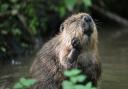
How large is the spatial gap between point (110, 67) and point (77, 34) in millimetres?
2319

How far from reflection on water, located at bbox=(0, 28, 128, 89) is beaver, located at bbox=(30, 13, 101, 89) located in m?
0.84

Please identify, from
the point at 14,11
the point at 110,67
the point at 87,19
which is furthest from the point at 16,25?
the point at 87,19

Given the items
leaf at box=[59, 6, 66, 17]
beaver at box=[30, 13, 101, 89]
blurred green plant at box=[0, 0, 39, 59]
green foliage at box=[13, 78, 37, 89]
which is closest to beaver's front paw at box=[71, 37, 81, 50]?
beaver at box=[30, 13, 101, 89]

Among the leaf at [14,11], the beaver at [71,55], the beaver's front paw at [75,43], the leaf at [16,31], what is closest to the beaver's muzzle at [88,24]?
the beaver at [71,55]

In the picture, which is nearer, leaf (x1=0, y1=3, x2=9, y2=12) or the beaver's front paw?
the beaver's front paw

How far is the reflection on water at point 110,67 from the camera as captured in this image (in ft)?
19.6

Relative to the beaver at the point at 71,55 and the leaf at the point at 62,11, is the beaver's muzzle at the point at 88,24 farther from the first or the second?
the leaf at the point at 62,11

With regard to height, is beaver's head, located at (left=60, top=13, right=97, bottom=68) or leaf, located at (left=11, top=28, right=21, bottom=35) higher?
leaf, located at (left=11, top=28, right=21, bottom=35)

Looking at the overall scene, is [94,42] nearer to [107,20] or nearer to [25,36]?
[25,36]

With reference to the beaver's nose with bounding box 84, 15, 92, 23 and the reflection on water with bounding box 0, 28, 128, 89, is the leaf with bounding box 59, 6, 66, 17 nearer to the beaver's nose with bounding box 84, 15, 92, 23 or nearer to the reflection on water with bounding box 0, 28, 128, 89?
the reflection on water with bounding box 0, 28, 128, 89

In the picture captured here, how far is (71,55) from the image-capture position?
15.7 ft

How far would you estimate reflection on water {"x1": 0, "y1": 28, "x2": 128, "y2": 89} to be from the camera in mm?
5968

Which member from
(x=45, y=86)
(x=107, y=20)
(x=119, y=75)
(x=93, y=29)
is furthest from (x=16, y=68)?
(x=107, y=20)

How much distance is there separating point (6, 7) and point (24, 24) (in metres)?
0.51
